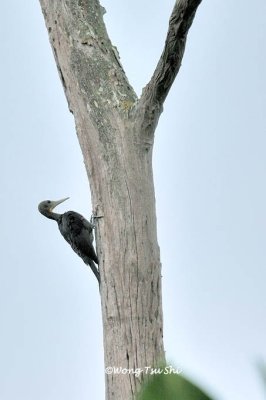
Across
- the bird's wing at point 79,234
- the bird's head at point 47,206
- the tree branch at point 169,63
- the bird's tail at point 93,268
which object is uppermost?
the tree branch at point 169,63

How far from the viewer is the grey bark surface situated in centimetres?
553

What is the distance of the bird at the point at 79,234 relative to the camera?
6.91m

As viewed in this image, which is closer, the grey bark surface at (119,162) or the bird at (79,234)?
the grey bark surface at (119,162)

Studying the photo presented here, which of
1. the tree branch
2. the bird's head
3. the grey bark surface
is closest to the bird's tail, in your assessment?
the grey bark surface

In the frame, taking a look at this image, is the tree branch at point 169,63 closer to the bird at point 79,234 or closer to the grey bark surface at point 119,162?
the grey bark surface at point 119,162

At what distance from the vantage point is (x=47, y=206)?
883 cm

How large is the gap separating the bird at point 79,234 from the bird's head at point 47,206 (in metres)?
0.27

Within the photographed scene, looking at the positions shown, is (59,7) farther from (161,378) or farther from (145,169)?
(161,378)

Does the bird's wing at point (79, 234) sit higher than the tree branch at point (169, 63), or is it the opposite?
the tree branch at point (169, 63)

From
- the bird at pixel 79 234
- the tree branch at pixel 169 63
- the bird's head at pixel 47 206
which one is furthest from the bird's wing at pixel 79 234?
the tree branch at pixel 169 63

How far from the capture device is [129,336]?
18.2 ft

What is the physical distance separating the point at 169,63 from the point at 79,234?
2169 mm

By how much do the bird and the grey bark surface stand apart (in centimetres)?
60

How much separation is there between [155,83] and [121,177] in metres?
0.75
